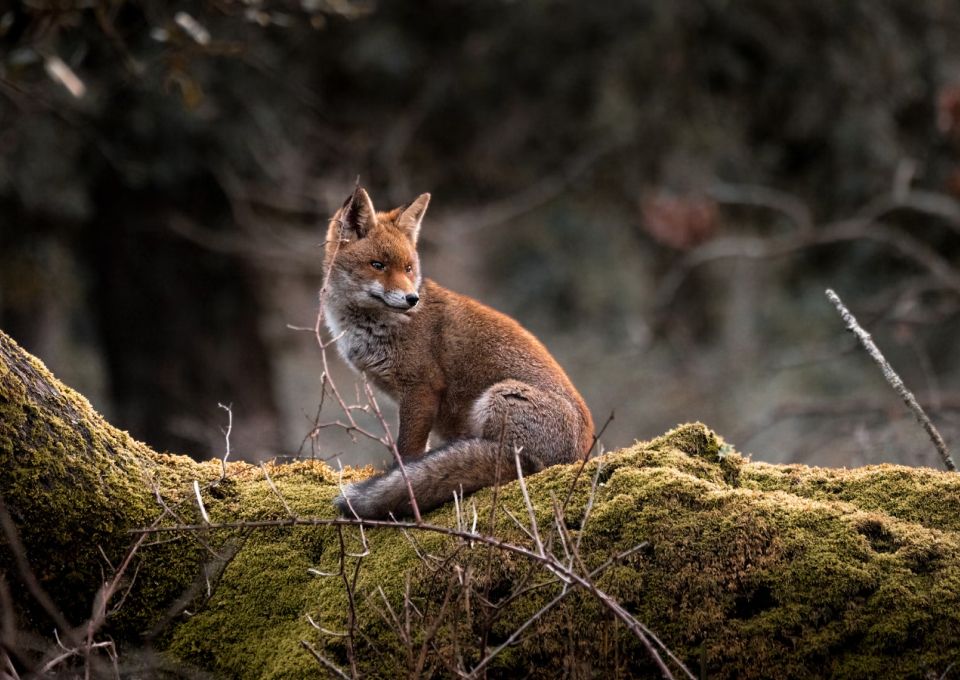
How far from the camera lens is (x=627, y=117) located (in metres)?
14.1

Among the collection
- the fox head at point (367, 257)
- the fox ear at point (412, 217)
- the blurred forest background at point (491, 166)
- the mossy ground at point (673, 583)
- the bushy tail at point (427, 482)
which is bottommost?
the mossy ground at point (673, 583)

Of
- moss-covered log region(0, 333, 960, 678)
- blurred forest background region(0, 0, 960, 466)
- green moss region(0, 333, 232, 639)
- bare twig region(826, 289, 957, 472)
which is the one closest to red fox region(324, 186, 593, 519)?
moss-covered log region(0, 333, 960, 678)

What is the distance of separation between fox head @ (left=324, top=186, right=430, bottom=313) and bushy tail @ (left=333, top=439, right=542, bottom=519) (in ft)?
4.74

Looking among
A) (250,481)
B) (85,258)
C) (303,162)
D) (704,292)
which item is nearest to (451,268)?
(704,292)

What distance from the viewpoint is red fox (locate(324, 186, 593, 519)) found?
15.6 ft

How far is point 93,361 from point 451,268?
645cm

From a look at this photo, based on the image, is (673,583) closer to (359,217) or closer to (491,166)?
(359,217)

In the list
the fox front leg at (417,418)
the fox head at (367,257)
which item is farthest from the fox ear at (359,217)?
the fox front leg at (417,418)

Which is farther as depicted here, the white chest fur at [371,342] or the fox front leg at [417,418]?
the white chest fur at [371,342]

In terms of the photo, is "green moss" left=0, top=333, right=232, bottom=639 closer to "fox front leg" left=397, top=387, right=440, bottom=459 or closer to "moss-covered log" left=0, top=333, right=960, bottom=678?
"moss-covered log" left=0, top=333, right=960, bottom=678

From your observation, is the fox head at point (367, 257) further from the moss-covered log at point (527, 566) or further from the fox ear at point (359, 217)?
the moss-covered log at point (527, 566)

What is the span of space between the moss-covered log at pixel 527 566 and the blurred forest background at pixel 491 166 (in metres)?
6.61

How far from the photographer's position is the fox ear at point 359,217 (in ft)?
20.6

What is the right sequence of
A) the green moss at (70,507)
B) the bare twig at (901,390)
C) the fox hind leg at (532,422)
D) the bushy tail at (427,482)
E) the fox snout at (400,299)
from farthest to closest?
the fox snout at (400,299) → the fox hind leg at (532,422) → the bare twig at (901,390) → the bushy tail at (427,482) → the green moss at (70,507)
